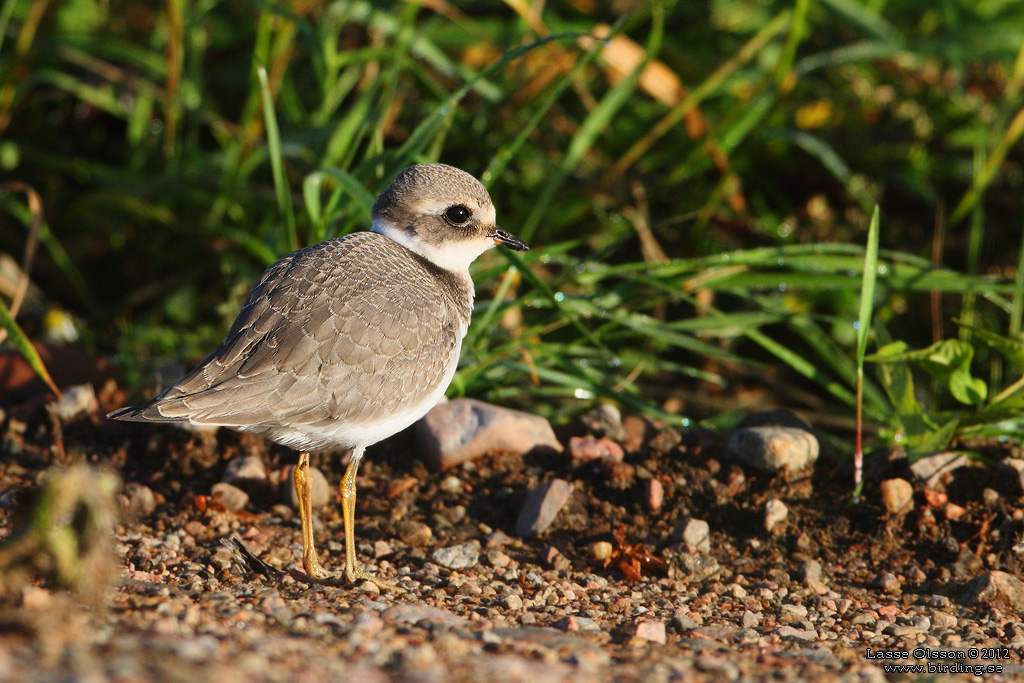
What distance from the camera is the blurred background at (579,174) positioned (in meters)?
5.23

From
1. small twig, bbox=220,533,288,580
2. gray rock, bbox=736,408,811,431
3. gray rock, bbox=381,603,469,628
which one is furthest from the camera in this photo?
gray rock, bbox=736,408,811,431

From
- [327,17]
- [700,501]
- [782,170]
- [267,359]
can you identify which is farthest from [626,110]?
[267,359]

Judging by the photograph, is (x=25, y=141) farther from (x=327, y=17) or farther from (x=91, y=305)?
(x=327, y=17)

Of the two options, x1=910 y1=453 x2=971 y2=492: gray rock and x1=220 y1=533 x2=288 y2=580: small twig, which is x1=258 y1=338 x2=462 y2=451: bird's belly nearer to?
x1=220 y1=533 x2=288 y2=580: small twig

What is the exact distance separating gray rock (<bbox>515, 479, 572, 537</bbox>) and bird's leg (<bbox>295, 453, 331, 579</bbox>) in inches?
34.9

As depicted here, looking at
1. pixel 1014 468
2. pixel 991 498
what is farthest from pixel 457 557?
pixel 1014 468

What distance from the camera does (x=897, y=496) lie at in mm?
4305

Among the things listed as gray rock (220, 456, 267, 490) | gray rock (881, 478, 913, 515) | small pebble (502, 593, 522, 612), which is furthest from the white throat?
gray rock (881, 478, 913, 515)

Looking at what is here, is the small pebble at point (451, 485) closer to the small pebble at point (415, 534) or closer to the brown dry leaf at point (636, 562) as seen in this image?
the small pebble at point (415, 534)

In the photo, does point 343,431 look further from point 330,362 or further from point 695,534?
point 695,534

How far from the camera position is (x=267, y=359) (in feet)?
12.5

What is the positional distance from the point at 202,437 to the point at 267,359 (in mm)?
1258

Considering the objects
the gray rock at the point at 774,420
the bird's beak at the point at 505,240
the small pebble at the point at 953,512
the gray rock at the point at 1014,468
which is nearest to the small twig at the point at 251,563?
the bird's beak at the point at 505,240

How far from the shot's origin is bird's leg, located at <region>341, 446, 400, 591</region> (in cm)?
378
